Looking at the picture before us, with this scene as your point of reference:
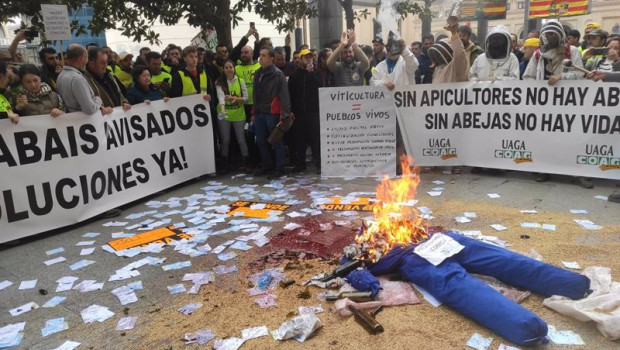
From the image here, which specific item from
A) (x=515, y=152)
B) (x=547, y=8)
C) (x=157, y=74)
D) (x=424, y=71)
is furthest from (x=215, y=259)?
(x=547, y=8)

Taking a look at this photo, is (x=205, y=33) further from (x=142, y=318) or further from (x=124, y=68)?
(x=142, y=318)

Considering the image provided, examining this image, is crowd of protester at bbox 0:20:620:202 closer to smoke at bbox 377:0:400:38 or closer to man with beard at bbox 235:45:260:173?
man with beard at bbox 235:45:260:173

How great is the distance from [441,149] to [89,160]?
5.33 meters

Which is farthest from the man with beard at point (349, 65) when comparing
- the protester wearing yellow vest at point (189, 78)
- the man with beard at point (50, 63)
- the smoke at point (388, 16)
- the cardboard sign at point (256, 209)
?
the man with beard at point (50, 63)

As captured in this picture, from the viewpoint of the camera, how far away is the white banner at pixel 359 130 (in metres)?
7.70

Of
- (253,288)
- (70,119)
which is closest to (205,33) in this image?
(70,119)

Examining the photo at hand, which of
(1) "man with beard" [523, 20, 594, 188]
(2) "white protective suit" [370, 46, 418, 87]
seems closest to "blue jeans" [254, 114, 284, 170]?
(2) "white protective suit" [370, 46, 418, 87]

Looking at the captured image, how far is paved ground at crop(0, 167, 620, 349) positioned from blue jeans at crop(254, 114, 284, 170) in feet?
1.33

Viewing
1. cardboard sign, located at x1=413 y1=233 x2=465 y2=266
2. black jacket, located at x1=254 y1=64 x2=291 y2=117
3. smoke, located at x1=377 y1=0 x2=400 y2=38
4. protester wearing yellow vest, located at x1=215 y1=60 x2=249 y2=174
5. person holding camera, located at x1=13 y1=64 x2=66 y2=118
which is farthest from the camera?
smoke, located at x1=377 y1=0 x2=400 y2=38

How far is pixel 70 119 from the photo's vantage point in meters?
6.07

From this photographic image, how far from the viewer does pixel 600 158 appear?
6645mm

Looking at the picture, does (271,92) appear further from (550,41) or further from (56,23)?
(550,41)

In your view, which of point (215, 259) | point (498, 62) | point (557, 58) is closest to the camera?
point (215, 259)

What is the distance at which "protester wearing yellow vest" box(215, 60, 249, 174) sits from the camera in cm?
802
